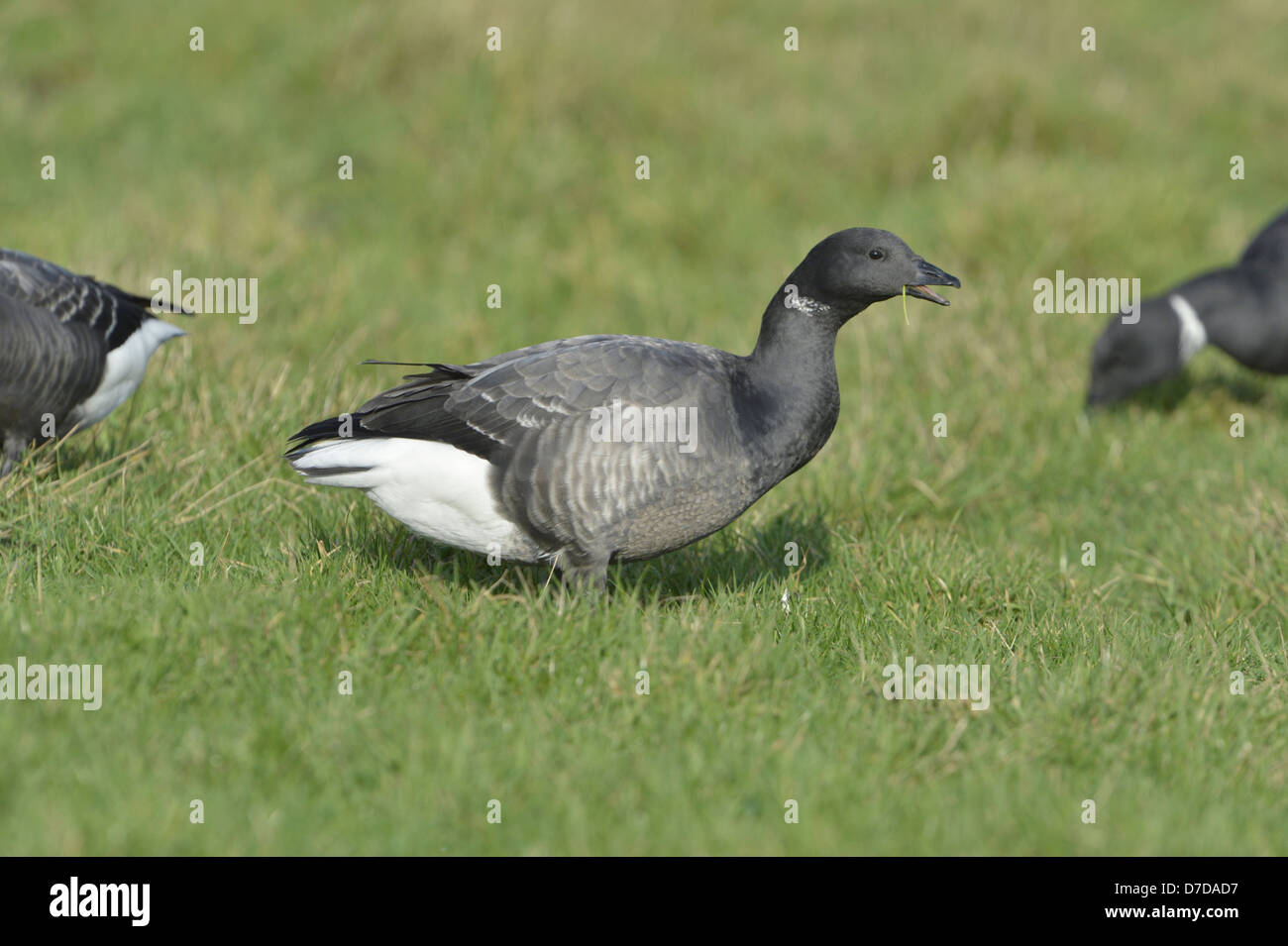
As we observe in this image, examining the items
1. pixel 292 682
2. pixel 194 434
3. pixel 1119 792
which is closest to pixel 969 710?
pixel 1119 792

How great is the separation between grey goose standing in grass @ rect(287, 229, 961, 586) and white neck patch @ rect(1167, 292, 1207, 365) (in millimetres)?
4671

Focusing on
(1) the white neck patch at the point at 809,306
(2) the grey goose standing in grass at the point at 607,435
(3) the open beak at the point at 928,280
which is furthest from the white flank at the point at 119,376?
(3) the open beak at the point at 928,280

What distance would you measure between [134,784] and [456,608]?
1280 mm

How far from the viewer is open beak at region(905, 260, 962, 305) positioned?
500 centimetres

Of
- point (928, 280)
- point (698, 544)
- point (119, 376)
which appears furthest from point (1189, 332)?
point (119, 376)

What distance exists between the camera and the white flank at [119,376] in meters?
6.09

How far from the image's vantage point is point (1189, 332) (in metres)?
8.98

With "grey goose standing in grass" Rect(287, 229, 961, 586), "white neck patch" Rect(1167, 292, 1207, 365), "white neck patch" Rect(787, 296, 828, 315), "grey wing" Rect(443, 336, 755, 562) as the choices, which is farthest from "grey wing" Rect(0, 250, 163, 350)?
"white neck patch" Rect(1167, 292, 1207, 365)

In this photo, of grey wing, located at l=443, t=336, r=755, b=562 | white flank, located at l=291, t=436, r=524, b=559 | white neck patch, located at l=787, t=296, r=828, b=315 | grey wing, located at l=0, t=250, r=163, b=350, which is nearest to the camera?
grey wing, located at l=443, t=336, r=755, b=562

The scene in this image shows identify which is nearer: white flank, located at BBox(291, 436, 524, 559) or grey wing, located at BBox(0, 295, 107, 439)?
white flank, located at BBox(291, 436, 524, 559)

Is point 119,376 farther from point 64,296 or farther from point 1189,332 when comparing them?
point 1189,332

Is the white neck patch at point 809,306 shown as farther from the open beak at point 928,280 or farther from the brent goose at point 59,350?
the brent goose at point 59,350

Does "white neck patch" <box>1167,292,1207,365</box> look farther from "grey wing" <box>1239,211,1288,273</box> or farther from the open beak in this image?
the open beak

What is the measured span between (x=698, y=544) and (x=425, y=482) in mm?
1667
